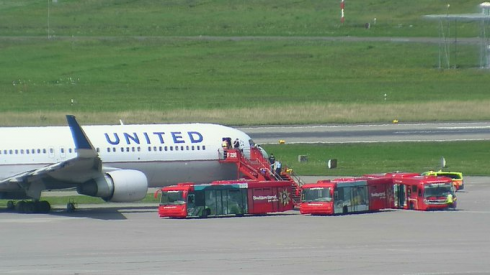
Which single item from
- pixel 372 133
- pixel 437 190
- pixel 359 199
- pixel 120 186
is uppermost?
pixel 372 133

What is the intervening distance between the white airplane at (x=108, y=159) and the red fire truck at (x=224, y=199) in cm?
216

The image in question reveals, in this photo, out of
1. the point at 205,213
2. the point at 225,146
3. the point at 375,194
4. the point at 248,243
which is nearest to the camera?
the point at 248,243

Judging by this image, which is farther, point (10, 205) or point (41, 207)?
point (10, 205)

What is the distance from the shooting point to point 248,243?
39.5 metres

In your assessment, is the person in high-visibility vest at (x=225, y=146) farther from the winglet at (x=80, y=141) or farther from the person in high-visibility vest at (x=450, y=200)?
the person in high-visibility vest at (x=450, y=200)

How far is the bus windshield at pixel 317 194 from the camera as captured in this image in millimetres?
49469

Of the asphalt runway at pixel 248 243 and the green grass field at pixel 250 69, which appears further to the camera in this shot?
the green grass field at pixel 250 69

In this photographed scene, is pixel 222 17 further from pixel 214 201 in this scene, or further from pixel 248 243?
pixel 248 243

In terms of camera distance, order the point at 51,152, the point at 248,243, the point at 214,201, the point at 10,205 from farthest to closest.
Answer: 1. the point at 10,205
2. the point at 51,152
3. the point at 214,201
4. the point at 248,243

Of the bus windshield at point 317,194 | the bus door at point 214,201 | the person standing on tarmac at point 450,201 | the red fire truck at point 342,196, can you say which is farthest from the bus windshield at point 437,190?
the bus door at point 214,201

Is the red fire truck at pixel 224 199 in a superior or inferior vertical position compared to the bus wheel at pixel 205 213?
superior

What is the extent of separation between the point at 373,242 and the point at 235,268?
770cm

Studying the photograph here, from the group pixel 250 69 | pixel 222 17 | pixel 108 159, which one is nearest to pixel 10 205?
pixel 108 159

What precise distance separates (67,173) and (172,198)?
532 cm
